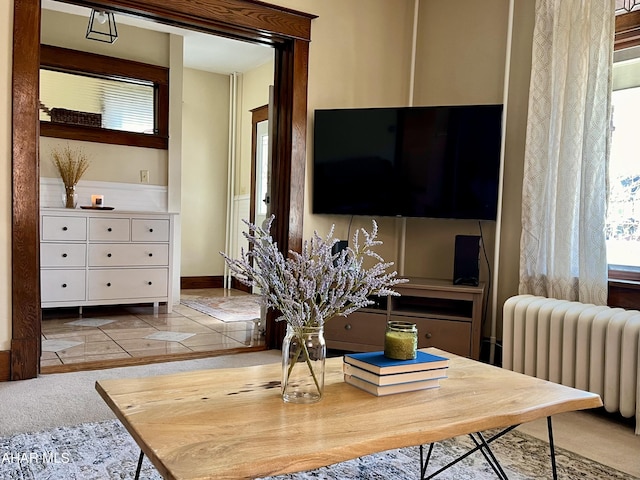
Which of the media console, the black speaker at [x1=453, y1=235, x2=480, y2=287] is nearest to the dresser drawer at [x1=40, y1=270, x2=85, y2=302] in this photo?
the media console

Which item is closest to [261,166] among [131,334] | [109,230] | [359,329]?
[109,230]

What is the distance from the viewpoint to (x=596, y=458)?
2.12 meters

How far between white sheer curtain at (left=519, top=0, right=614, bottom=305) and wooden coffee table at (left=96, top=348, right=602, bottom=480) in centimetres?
159

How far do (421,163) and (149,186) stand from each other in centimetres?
291

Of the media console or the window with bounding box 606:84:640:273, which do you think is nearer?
the window with bounding box 606:84:640:273

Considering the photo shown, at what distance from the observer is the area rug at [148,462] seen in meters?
1.84

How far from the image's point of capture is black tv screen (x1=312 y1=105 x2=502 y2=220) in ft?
11.3

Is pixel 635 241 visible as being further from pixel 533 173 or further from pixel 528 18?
pixel 528 18

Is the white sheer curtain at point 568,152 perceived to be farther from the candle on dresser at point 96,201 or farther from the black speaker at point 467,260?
the candle on dresser at point 96,201

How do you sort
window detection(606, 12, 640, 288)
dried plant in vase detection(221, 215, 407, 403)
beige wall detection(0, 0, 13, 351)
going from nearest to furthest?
dried plant in vase detection(221, 215, 407, 403)
beige wall detection(0, 0, 13, 351)
window detection(606, 12, 640, 288)

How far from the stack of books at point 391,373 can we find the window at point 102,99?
4344 mm

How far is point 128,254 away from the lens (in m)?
4.84

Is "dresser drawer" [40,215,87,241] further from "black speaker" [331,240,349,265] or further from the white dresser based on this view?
"black speaker" [331,240,349,265]

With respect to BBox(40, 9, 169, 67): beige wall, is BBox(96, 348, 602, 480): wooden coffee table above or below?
below
